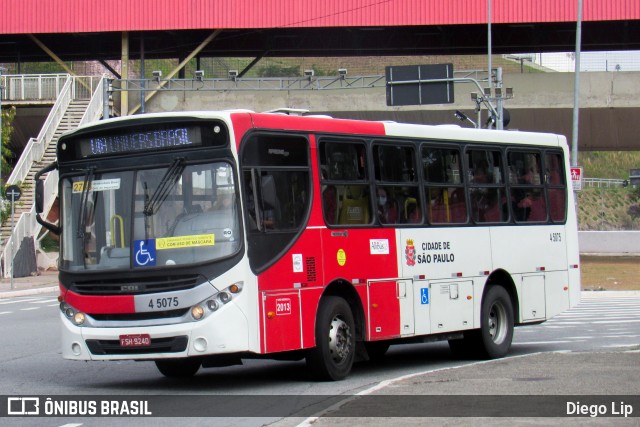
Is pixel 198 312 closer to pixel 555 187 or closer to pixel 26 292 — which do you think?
pixel 555 187

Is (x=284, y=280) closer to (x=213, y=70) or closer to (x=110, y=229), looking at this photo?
(x=110, y=229)

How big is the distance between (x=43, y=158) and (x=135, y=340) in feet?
115

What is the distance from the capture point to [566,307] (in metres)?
17.9

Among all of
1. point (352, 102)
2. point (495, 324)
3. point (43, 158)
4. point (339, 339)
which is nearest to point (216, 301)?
point (339, 339)

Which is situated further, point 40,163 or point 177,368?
point 40,163

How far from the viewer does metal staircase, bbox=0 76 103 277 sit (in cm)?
4250

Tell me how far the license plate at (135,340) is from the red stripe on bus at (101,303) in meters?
0.28

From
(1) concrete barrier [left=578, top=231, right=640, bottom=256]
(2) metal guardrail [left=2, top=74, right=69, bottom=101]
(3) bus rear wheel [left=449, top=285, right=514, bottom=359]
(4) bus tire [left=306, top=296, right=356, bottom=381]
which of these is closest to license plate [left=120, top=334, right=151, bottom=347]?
(4) bus tire [left=306, top=296, right=356, bottom=381]

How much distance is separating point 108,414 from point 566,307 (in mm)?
8948

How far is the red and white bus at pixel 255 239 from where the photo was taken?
12352mm

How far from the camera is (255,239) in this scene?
12508 mm

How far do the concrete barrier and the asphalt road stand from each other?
118 ft

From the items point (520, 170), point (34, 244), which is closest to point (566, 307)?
point (520, 170)

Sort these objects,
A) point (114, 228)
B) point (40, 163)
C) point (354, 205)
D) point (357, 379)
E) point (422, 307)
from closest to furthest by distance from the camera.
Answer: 1. point (114, 228)
2. point (357, 379)
3. point (354, 205)
4. point (422, 307)
5. point (40, 163)
